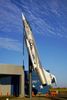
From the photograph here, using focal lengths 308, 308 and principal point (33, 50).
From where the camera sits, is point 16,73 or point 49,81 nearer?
point 49,81

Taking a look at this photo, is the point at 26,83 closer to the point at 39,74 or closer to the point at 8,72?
the point at 8,72

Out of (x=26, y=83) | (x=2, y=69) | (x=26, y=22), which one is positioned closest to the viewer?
(x=26, y=22)

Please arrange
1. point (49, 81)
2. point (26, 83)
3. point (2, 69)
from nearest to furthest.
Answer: point (49, 81), point (2, 69), point (26, 83)

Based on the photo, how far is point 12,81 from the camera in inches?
2265

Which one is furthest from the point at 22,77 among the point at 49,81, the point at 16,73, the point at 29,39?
the point at 29,39

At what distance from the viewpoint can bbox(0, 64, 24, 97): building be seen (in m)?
53.8

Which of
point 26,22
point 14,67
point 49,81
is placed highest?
point 26,22

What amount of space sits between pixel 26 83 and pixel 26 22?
17.6m

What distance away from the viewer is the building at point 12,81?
5375 centimetres

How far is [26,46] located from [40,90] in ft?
61.8

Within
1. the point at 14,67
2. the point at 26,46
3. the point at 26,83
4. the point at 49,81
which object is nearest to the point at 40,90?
the point at 26,83

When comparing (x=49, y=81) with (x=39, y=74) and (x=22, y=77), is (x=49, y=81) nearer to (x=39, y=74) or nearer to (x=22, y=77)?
(x=39, y=74)

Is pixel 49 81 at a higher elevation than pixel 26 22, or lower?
lower

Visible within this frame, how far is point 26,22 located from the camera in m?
42.1
